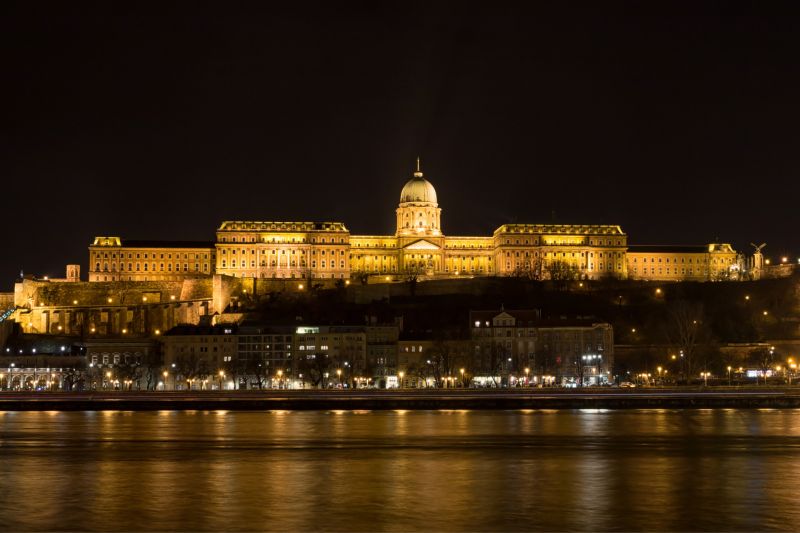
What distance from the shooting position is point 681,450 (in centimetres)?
3725

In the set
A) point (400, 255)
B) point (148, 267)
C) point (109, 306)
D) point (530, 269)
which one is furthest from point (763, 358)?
point (148, 267)

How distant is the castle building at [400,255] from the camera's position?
134750 millimetres

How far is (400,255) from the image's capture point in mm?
140875

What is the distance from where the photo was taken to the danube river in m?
24.0

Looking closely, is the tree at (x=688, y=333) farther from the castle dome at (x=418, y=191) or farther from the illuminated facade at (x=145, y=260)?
the illuminated facade at (x=145, y=260)

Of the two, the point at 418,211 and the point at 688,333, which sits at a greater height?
the point at 418,211

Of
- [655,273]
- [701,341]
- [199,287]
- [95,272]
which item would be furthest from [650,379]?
[95,272]

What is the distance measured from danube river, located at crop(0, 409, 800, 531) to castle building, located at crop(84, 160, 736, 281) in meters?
86.1

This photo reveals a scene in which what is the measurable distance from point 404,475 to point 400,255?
11007 cm

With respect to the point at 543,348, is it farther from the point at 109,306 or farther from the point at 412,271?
the point at 412,271

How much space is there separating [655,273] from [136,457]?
115299mm

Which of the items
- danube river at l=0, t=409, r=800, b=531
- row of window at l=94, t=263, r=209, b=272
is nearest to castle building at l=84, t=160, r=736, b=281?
row of window at l=94, t=263, r=209, b=272

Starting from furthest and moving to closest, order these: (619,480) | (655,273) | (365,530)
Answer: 1. (655,273)
2. (619,480)
3. (365,530)

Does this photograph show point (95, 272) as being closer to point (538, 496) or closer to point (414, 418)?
point (414, 418)
